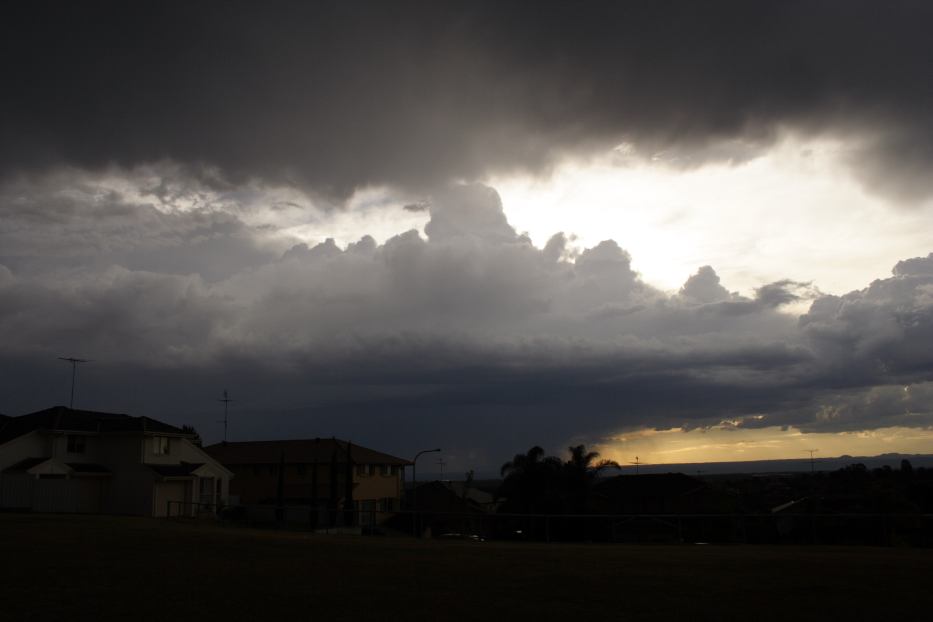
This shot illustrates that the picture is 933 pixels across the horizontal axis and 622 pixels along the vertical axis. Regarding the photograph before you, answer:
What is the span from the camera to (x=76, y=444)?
177 feet

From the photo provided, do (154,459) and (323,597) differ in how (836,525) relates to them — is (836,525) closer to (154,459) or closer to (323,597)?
(323,597)

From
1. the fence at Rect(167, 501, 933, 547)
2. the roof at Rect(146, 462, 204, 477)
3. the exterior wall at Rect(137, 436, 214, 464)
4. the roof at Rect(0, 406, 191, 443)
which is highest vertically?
the roof at Rect(0, 406, 191, 443)

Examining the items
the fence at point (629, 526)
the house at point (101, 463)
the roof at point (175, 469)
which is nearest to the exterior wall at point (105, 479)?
the house at point (101, 463)

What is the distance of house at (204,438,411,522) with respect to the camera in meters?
74.4

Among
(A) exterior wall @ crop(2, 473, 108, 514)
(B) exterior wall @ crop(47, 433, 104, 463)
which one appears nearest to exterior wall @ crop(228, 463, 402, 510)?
(B) exterior wall @ crop(47, 433, 104, 463)

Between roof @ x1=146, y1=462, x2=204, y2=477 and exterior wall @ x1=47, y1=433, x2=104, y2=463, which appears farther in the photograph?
roof @ x1=146, y1=462, x2=204, y2=477

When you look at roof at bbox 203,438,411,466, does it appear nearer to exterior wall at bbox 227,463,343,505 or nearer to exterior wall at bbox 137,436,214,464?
exterior wall at bbox 227,463,343,505

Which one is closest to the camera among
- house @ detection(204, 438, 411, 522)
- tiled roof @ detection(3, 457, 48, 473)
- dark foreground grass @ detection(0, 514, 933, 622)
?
dark foreground grass @ detection(0, 514, 933, 622)

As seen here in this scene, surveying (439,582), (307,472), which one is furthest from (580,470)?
(439,582)

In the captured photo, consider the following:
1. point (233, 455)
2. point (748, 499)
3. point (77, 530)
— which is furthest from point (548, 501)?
point (77, 530)

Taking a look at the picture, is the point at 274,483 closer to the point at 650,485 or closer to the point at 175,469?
the point at 175,469

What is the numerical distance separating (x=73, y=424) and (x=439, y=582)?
44456 mm

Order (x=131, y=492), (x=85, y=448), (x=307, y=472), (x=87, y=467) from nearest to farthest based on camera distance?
(x=131, y=492) < (x=87, y=467) < (x=85, y=448) < (x=307, y=472)

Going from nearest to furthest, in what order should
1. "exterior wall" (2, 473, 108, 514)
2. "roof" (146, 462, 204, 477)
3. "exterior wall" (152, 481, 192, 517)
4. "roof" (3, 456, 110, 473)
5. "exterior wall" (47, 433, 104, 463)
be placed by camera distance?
"exterior wall" (2, 473, 108, 514) < "roof" (3, 456, 110, 473) < "exterior wall" (47, 433, 104, 463) < "exterior wall" (152, 481, 192, 517) < "roof" (146, 462, 204, 477)
